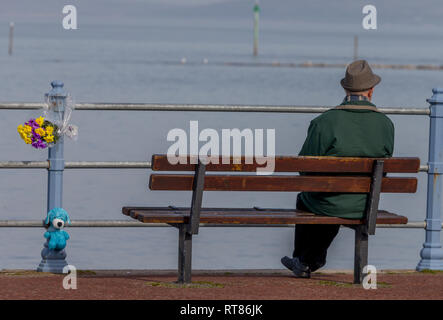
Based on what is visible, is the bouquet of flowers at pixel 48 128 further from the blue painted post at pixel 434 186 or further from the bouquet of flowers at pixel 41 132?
the blue painted post at pixel 434 186

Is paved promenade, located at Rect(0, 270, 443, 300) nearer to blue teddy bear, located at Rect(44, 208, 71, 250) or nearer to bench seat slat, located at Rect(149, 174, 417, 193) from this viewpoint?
blue teddy bear, located at Rect(44, 208, 71, 250)

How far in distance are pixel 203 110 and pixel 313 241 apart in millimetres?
1135

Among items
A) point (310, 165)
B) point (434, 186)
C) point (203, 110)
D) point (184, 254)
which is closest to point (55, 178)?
point (203, 110)

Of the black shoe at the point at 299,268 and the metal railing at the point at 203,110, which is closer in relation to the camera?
the black shoe at the point at 299,268

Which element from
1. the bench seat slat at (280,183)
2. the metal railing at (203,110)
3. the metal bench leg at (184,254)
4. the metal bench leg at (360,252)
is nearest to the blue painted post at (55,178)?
the metal railing at (203,110)

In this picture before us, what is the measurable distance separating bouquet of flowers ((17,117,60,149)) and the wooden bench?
3.12 ft

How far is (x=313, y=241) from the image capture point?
25.1ft

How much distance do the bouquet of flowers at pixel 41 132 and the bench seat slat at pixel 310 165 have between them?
1233 millimetres

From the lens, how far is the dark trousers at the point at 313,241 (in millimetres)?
7594

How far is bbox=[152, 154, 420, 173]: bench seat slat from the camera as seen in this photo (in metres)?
6.82

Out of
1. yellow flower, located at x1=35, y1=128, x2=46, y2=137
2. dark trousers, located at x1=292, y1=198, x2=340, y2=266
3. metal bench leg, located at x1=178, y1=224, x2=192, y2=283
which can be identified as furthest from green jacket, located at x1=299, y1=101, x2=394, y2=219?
yellow flower, located at x1=35, y1=128, x2=46, y2=137
